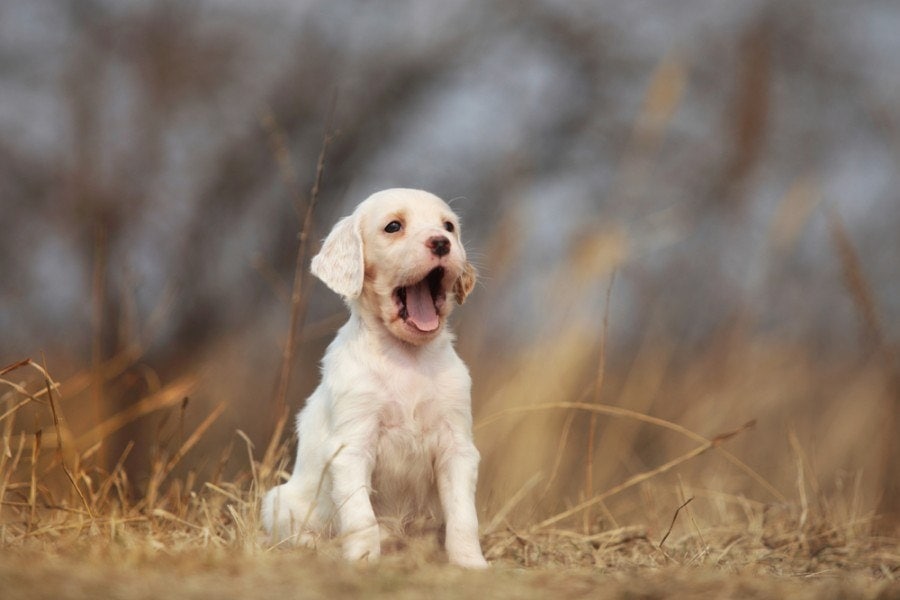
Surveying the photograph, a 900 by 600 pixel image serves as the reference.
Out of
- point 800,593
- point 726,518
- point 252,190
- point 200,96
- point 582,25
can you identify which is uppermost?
point 582,25

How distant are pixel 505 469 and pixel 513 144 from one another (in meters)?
1.68

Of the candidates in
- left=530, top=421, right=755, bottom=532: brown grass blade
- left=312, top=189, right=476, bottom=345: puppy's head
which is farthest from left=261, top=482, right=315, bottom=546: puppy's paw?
left=530, top=421, right=755, bottom=532: brown grass blade

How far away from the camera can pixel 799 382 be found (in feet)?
19.7

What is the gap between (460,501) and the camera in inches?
122

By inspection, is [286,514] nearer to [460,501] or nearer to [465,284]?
[460,501]

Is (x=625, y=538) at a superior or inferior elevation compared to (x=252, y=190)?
inferior

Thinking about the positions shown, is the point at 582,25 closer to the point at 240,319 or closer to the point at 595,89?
the point at 595,89

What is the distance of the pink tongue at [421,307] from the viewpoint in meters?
3.24

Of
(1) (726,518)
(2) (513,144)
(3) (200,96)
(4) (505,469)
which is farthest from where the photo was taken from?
(3) (200,96)

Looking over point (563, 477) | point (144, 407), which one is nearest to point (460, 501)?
point (144, 407)

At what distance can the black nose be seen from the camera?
124 inches

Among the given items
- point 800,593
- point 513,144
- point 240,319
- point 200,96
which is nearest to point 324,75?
point 200,96

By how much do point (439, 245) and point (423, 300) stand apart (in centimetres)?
23

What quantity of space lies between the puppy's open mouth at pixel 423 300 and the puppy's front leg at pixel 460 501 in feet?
Answer: 1.24
